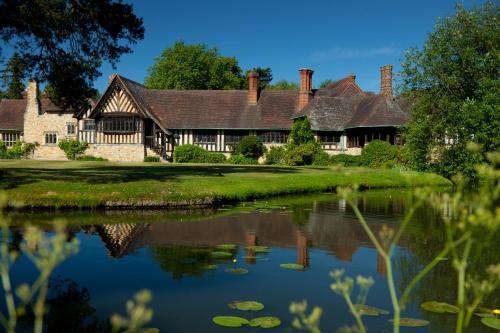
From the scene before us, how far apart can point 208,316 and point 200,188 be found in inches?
490

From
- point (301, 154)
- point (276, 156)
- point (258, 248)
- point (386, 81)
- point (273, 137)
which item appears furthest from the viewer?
point (273, 137)

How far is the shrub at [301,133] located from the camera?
4347cm

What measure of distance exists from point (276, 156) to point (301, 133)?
3.21 meters

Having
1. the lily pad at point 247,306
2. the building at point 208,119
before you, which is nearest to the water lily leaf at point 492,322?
the lily pad at point 247,306

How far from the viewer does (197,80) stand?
66500 millimetres

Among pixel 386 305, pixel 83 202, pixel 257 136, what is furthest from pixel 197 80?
pixel 386 305

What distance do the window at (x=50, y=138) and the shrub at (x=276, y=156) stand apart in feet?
70.6

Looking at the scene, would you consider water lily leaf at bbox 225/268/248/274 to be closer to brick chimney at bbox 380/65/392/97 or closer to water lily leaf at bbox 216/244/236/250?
water lily leaf at bbox 216/244/236/250

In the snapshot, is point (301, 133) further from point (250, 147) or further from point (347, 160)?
point (250, 147)

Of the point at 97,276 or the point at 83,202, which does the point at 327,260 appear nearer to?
the point at 97,276

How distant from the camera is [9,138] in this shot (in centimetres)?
5472

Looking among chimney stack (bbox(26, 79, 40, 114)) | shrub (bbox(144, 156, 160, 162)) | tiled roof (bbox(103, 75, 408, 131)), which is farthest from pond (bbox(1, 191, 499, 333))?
chimney stack (bbox(26, 79, 40, 114))

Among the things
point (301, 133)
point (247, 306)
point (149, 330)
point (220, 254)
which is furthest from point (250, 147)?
point (149, 330)

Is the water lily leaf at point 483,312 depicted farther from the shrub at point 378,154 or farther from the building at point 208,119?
the building at point 208,119
